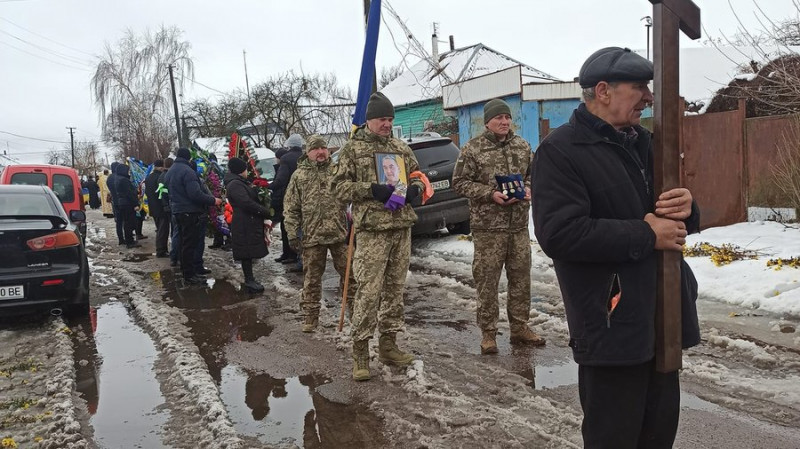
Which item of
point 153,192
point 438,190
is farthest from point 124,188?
point 438,190

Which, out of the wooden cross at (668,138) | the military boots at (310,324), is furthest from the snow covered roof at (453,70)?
the wooden cross at (668,138)

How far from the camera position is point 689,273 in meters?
2.37

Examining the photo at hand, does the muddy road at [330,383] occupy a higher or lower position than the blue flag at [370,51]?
lower

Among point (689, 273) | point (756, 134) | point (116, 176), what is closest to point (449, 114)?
point (116, 176)

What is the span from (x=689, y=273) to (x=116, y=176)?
13787 millimetres

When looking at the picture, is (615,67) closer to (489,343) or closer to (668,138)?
(668,138)

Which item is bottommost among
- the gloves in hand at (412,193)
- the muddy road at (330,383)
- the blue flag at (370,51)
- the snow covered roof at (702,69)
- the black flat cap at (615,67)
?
the muddy road at (330,383)

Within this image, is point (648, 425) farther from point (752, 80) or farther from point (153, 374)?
point (752, 80)

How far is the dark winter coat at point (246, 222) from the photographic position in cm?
806

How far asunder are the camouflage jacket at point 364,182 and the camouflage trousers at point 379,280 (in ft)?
0.31

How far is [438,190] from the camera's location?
10469mm

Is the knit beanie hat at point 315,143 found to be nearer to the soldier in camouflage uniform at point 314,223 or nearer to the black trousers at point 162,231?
the soldier in camouflage uniform at point 314,223

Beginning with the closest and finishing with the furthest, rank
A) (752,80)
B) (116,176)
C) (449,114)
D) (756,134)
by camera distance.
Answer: (756,134) → (752,80) → (116,176) → (449,114)

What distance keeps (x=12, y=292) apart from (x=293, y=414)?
4158 millimetres
